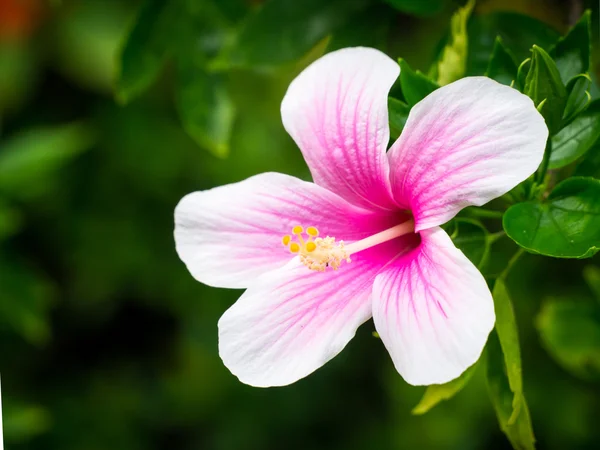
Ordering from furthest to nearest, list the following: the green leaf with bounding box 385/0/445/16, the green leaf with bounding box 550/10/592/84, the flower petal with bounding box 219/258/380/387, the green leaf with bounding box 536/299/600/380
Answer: the green leaf with bounding box 536/299/600/380, the green leaf with bounding box 385/0/445/16, the green leaf with bounding box 550/10/592/84, the flower petal with bounding box 219/258/380/387

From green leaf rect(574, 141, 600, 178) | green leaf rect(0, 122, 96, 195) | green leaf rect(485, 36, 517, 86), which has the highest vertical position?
green leaf rect(485, 36, 517, 86)

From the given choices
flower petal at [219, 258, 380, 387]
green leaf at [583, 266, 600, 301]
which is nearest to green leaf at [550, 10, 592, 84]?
flower petal at [219, 258, 380, 387]

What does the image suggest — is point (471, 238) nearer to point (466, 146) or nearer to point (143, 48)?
point (466, 146)

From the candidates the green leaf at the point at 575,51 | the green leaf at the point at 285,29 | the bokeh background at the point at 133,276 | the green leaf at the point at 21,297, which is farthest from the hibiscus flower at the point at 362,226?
the bokeh background at the point at 133,276

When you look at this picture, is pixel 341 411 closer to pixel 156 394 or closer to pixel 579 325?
pixel 156 394

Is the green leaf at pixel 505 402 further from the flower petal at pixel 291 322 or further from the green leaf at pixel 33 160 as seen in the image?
the green leaf at pixel 33 160

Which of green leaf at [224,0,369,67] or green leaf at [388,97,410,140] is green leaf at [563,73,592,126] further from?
green leaf at [224,0,369,67]

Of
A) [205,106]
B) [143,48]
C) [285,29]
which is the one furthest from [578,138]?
[143,48]
